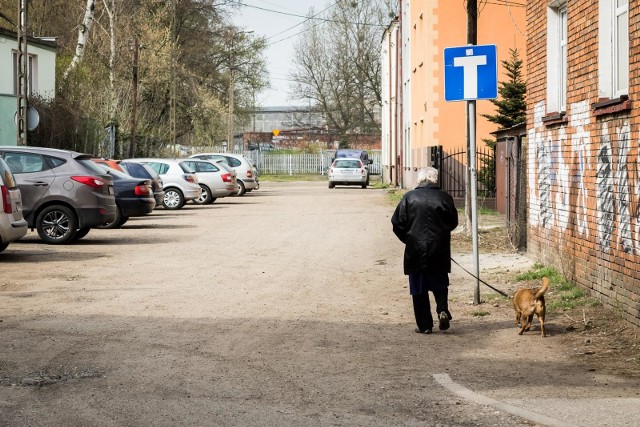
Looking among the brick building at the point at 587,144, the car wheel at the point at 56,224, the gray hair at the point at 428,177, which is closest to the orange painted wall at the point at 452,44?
the car wheel at the point at 56,224

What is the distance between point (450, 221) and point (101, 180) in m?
11.0

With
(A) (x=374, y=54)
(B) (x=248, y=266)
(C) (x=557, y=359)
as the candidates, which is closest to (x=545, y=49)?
(B) (x=248, y=266)

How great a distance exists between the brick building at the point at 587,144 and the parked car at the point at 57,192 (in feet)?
25.8

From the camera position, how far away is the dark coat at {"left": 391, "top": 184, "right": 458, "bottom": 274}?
34.8 ft

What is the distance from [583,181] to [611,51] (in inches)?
62.6

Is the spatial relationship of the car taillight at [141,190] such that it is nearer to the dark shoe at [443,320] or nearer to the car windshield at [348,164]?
the dark shoe at [443,320]

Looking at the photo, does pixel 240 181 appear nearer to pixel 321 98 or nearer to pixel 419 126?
pixel 419 126

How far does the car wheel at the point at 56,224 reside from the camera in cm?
2031

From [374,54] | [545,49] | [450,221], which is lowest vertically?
[450,221]

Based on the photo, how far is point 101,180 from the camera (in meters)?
20.5

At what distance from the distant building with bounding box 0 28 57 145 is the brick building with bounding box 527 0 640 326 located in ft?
84.2

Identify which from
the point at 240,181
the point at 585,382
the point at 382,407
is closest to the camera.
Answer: the point at 382,407

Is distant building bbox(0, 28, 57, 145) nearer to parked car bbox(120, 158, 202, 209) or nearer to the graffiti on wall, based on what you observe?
parked car bbox(120, 158, 202, 209)

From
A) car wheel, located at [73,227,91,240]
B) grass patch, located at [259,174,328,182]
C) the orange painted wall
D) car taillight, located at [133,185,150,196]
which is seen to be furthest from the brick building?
grass patch, located at [259,174,328,182]
